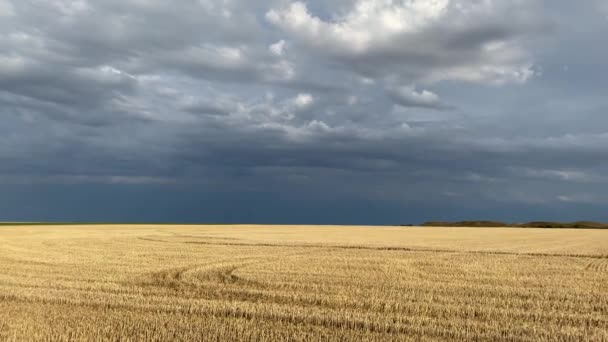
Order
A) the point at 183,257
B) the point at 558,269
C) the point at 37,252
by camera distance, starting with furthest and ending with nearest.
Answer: the point at 37,252, the point at 183,257, the point at 558,269

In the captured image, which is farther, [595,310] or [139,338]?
[595,310]

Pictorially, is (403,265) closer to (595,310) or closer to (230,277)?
(230,277)

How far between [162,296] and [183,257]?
33.0 feet

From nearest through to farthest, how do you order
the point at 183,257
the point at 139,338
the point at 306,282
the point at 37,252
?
the point at 139,338
the point at 306,282
the point at 183,257
the point at 37,252

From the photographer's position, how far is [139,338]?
9.70 metres

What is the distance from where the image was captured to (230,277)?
57.6 ft

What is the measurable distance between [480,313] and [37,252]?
70.1 feet

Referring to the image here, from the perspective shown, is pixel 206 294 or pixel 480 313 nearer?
pixel 480 313

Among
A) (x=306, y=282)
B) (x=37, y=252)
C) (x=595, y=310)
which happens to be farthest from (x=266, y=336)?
(x=37, y=252)

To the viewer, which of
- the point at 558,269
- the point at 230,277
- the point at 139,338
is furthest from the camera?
the point at 558,269

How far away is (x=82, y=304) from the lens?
12922 millimetres

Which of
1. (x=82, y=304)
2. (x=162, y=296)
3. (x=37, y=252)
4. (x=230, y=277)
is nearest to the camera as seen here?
(x=82, y=304)

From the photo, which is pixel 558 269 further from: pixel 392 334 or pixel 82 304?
pixel 82 304

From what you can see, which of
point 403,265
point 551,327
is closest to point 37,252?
point 403,265
